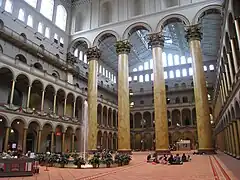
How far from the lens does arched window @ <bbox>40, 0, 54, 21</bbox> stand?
96.8ft

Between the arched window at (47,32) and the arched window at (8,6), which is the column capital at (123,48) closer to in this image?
the arched window at (47,32)

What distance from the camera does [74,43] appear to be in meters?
31.4

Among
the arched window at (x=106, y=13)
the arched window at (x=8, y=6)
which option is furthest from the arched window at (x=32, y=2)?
the arched window at (x=106, y=13)

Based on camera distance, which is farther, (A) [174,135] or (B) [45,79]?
(A) [174,135]

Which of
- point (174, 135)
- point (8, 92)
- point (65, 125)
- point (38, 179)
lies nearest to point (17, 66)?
point (8, 92)

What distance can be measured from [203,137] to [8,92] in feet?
65.5

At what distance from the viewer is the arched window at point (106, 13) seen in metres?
28.9

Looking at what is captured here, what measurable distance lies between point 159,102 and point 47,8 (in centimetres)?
2053

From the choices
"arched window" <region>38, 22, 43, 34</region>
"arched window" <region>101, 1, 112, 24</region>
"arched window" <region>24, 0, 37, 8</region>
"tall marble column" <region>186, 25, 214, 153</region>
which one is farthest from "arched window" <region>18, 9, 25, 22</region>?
"tall marble column" <region>186, 25, 214, 153</region>

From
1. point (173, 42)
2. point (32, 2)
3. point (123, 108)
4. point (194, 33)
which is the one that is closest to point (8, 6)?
point (32, 2)

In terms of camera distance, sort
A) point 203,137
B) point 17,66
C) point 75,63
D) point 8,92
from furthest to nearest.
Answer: point 75,63 → point 8,92 → point 17,66 → point 203,137

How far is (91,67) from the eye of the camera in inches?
1045

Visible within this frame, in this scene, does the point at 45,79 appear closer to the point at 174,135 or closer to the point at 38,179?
the point at 38,179

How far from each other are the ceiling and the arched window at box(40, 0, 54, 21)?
806 cm
